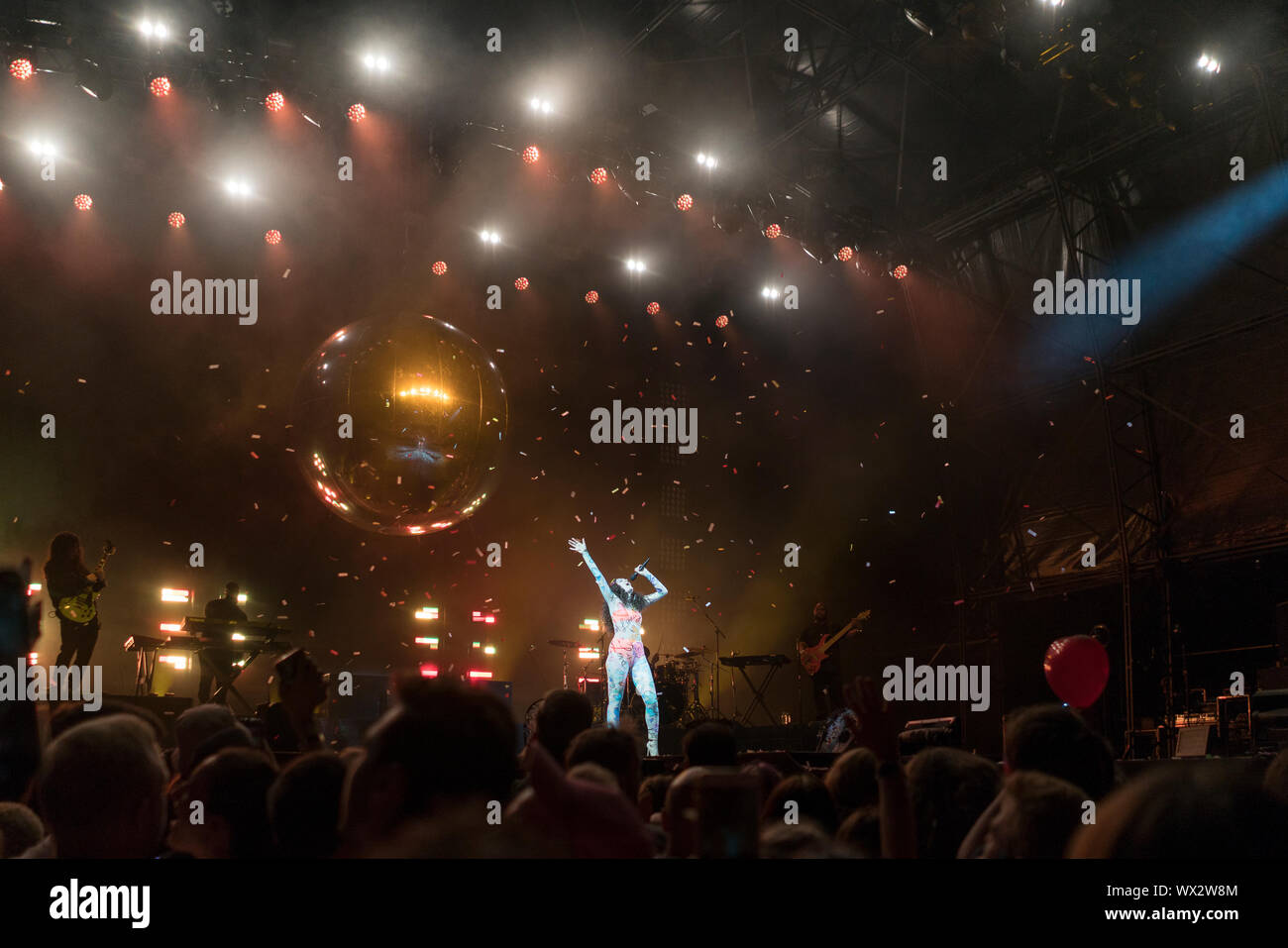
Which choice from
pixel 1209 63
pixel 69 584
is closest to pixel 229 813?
pixel 69 584

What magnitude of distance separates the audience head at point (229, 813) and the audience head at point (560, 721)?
127cm

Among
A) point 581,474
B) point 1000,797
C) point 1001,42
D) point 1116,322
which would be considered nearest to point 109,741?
point 1000,797

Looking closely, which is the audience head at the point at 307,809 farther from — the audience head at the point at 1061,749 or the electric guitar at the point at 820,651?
the electric guitar at the point at 820,651

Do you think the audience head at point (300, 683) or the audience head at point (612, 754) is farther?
the audience head at point (300, 683)

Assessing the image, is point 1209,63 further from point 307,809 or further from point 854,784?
point 307,809

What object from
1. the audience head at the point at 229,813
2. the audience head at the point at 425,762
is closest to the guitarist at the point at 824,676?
the audience head at the point at 229,813

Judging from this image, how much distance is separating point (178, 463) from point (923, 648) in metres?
9.89

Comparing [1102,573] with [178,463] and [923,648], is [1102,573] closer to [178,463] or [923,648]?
[923,648]

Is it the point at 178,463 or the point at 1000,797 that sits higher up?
the point at 178,463

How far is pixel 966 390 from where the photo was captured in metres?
11.8

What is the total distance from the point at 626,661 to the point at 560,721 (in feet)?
17.5

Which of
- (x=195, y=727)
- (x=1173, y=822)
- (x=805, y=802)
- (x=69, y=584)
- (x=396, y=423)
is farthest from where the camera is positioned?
(x=69, y=584)

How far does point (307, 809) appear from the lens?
1.91m

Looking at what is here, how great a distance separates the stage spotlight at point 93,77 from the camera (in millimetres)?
7184
